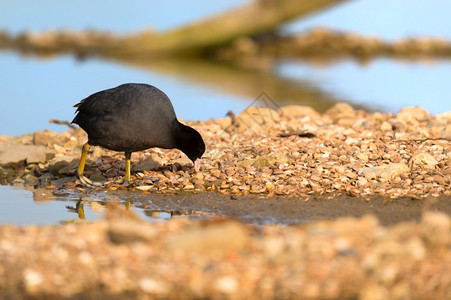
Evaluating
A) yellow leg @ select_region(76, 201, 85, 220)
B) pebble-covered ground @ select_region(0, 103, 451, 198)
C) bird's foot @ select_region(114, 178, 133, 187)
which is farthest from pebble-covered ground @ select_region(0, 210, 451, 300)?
bird's foot @ select_region(114, 178, 133, 187)

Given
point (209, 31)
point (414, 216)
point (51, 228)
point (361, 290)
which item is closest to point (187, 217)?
point (51, 228)

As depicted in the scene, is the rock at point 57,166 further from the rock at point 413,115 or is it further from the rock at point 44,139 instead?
the rock at point 413,115

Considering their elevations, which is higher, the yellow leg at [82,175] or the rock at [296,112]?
the rock at [296,112]

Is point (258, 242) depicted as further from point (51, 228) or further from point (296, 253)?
point (51, 228)

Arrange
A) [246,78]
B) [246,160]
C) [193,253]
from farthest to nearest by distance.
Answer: [246,78]
[246,160]
[193,253]

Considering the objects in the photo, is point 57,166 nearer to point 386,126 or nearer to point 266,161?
point 266,161

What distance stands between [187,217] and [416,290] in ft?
11.4

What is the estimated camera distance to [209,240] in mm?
5562

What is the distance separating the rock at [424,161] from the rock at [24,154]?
5.68 meters

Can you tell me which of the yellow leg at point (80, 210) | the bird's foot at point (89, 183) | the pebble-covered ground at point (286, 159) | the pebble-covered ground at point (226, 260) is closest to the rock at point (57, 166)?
the pebble-covered ground at point (286, 159)

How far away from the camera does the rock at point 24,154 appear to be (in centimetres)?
1096

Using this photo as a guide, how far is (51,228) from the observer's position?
636 cm

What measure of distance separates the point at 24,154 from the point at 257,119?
158 inches

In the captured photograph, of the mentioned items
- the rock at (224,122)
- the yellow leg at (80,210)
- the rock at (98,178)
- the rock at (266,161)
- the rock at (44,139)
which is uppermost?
the rock at (224,122)
